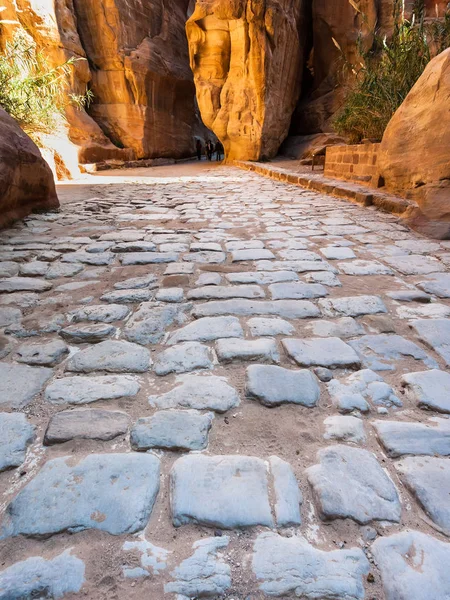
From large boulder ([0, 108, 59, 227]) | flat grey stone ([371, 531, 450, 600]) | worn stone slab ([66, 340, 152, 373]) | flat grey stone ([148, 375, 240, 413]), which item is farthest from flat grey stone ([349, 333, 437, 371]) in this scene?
large boulder ([0, 108, 59, 227])

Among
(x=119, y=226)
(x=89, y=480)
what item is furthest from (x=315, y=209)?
(x=89, y=480)

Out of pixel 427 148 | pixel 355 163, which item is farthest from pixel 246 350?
pixel 355 163

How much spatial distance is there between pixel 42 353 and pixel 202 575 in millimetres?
1156

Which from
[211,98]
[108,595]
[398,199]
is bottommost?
[108,595]

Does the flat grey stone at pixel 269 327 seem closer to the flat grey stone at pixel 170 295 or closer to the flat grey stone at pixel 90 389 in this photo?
the flat grey stone at pixel 170 295

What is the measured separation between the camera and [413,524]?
852mm

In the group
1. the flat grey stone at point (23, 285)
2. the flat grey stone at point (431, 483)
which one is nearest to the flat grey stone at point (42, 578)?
the flat grey stone at point (431, 483)

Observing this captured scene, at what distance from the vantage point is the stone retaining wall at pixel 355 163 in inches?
216

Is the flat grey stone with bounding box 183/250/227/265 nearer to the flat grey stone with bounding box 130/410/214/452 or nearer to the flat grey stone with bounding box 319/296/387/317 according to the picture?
the flat grey stone with bounding box 319/296/387/317

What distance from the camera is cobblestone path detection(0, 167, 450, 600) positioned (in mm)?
→ 765

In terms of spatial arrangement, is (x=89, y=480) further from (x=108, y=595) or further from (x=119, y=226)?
(x=119, y=226)

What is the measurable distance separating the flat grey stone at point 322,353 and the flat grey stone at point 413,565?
0.70m

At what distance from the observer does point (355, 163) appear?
6074 mm

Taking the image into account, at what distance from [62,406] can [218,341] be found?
2.27 ft
